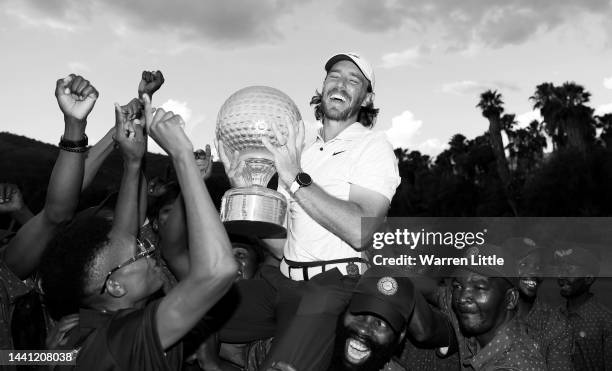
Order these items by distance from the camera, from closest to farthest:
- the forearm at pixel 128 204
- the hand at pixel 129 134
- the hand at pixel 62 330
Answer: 1. the hand at pixel 62 330
2. the forearm at pixel 128 204
3. the hand at pixel 129 134

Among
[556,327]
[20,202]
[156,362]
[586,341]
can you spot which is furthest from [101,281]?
[586,341]

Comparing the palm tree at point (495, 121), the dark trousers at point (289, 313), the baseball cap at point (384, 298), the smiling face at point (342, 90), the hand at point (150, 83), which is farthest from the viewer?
the palm tree at point (495, 121)

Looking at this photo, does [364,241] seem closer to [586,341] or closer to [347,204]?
[347,204]

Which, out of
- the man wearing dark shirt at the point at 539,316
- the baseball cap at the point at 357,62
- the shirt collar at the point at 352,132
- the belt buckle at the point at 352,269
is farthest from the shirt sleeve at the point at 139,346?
the man wearing dark shirt at the point at 539,316

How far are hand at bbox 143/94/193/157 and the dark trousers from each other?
1.30 meters

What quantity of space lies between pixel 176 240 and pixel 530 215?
40139 mm

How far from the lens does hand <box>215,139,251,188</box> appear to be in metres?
3.61

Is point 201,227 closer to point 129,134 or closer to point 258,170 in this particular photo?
point 258,170

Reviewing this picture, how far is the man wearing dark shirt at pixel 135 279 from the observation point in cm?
247

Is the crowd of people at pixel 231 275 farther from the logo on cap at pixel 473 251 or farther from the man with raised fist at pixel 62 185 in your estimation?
the logo on cap at pixel 473 251

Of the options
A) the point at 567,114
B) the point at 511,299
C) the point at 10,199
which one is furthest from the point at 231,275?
the point at 567,114

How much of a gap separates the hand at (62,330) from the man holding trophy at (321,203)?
91cm

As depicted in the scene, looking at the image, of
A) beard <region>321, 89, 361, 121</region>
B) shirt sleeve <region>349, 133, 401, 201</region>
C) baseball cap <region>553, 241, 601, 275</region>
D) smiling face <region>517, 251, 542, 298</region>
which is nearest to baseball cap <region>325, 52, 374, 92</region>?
beard <region>321, 89, 361, 121</region>

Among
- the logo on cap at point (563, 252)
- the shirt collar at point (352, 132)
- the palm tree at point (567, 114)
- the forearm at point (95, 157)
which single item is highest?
the palm tree at point (567, 114)
